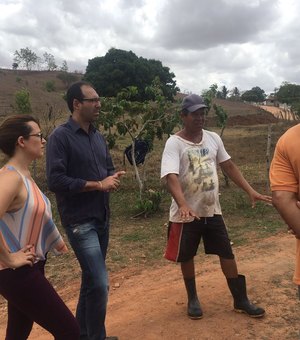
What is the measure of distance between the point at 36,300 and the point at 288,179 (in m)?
1.42

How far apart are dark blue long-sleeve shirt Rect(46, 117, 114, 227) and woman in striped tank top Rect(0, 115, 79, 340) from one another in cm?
34

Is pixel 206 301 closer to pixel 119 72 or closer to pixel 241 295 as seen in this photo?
pixel 241 295

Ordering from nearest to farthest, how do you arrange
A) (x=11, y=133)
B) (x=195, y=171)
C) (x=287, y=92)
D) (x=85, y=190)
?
(x=11, y=133) → (x=85, y=190) → (x=195, y=171) → (x=287, y=92)

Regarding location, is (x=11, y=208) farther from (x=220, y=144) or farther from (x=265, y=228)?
(x=265, y=228)

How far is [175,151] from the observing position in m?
3.31

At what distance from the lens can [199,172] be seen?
3.35 meters

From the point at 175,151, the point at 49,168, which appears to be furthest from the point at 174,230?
the point at 49,168

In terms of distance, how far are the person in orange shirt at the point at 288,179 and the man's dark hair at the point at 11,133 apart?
137 centimetres

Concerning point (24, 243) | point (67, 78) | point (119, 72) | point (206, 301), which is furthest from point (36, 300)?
point (67, 78)

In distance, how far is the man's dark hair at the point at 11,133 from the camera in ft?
7.70

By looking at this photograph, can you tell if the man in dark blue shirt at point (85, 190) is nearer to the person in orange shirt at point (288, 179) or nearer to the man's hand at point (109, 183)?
the man's hand at point (109, 183)

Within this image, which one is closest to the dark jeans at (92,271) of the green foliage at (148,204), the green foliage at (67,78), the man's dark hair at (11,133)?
the man's dark hair at (11,133)

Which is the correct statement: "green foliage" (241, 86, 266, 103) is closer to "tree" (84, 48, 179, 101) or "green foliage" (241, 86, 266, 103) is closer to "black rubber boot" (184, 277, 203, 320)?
"tree" (84, 48, 179, 101)

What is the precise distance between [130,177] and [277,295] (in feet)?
25.2
